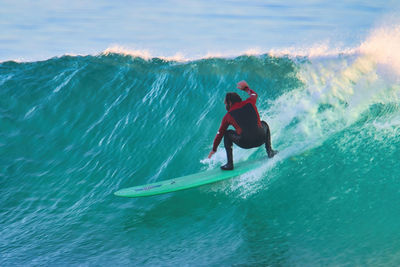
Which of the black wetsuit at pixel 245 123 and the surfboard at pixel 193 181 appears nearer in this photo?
the black wetsuit at pixel 245 123

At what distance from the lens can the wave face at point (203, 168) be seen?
18.0ft

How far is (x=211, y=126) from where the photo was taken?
28.9 ft

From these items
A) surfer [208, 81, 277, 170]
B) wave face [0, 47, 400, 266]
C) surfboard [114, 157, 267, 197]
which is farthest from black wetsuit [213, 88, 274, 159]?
wave face [0, 47, 400, 266]

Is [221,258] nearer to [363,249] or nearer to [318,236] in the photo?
[318,236]

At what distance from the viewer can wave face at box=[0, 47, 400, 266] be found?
5.48m

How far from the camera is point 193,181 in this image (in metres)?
6.20

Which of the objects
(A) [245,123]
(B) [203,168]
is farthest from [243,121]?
(B) [203,168]

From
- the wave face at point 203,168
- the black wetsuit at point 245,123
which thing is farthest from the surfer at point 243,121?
the wave face at point 203,168

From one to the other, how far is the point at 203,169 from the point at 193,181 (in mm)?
1346

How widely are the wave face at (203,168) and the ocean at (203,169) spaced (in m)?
0.02

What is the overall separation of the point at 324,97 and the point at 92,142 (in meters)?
5.03

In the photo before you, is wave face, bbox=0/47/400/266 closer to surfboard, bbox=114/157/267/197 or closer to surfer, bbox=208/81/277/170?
surfboard, bbox=114/157/267/197

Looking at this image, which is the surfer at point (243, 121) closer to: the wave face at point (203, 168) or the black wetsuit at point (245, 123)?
the black wetsuit at point (245, 123)

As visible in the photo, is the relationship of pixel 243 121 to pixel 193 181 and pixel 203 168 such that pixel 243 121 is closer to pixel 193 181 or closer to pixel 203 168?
pixel 193 181
